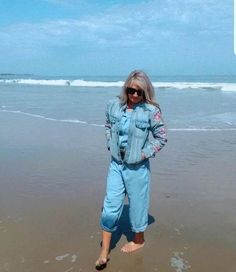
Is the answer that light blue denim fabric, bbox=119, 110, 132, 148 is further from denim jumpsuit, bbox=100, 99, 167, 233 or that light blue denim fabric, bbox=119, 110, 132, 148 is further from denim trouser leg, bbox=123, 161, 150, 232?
denim trouser leg, bbox=123, 161, 150, 232

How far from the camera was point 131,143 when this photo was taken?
3818mm

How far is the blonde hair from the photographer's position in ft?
12.4

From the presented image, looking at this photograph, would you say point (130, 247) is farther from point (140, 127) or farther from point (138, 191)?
point (140, 127)

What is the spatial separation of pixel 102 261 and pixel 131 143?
110 centimetres

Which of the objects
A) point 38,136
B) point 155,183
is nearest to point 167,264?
point 155,183

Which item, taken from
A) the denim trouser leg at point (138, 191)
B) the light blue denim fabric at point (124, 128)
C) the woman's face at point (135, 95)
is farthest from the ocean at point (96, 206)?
the woman's face at point (135, 95)

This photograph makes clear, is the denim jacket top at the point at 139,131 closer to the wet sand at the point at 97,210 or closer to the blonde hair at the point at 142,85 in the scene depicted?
the blonde hair at the point at 142,85

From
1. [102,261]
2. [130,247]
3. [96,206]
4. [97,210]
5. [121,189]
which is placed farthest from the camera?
[96,206]

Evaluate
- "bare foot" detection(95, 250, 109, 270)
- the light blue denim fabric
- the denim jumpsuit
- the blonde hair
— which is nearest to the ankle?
the denim jumpsuit

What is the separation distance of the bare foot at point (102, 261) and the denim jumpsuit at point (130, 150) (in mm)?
239

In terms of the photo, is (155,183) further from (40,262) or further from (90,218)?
(40,262)

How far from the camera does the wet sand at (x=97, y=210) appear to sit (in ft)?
12.6

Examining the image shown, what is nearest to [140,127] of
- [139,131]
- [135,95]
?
[139,131]

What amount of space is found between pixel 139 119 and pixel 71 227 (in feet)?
5.03
